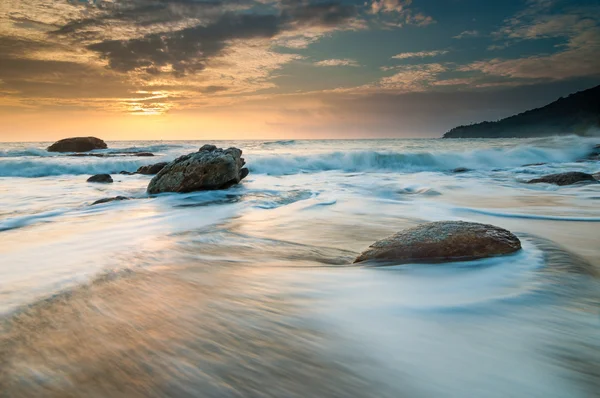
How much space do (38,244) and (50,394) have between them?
3.22 meters

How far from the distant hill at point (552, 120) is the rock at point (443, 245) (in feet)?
272

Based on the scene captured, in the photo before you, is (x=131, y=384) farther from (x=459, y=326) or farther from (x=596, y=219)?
(x=596, y=219)

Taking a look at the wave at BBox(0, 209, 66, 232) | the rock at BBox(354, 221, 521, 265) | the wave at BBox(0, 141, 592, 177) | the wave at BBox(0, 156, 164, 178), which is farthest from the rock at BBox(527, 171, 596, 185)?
the wave at BBox(0, 156, 164, 178)

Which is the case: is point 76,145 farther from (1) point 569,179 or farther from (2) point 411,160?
(1) point 569,179

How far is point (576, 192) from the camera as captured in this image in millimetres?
7207

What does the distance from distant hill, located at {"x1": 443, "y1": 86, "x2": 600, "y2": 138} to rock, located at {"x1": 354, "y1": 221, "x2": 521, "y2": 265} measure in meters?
82.8

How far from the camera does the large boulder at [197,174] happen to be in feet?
26.9

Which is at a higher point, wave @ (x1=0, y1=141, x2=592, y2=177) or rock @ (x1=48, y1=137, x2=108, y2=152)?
rock @ (x1=48, y1=137, x2=108, y2=152)

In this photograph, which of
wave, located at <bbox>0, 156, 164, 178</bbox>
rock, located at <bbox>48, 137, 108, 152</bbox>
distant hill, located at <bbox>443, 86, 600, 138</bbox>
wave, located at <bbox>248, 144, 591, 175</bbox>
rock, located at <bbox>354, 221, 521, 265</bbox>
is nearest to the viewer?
rock, located at <bbox>354, 221, 521, 265</bbox>

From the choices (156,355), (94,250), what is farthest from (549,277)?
(94,250)

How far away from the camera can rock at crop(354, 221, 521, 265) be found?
2.90m

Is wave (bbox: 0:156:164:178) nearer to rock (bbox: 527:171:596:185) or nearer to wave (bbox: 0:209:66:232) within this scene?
wave (bbox: 0:209:66:232)

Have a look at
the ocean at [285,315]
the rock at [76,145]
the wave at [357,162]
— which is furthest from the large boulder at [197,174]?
the rock at [76,145]

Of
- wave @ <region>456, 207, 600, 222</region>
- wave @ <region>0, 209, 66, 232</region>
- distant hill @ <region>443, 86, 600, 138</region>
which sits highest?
distant hill @ <region>443, 86, 600, 138</region>
